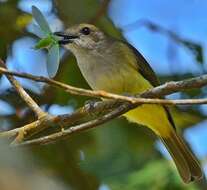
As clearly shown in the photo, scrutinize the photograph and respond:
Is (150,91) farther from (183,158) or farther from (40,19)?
(183,158)

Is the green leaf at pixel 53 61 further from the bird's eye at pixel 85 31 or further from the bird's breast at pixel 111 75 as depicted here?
the bird's eye at pixel 85 31

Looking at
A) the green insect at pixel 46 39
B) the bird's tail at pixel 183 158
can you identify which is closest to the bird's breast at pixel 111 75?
the bird's tail at pixel 183 158

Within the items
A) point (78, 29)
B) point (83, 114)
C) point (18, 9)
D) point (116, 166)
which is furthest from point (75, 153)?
point (83, 114)

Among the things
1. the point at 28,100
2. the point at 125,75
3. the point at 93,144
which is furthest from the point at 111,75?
the point at 28,100

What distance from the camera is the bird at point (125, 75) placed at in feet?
11.3

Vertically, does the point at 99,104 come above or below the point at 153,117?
above

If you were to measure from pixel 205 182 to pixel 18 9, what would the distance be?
6.78 ft

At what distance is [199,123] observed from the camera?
4.16 meters

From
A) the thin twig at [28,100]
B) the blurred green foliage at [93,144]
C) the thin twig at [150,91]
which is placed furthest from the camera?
the blurred green foliage at [93,144]

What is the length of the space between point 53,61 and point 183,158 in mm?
1854

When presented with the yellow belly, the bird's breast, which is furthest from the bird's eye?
the yellow belly

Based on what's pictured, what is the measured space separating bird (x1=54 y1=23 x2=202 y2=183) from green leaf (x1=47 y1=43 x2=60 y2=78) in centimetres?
110

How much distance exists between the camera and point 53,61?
210cm

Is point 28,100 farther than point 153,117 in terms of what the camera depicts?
No
